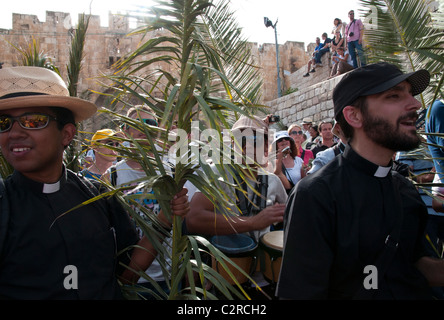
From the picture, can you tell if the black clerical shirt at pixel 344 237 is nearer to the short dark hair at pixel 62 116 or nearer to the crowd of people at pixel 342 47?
the short dark hair at pixel 62 116

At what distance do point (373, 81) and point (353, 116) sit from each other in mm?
195

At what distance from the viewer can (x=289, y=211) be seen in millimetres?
1568

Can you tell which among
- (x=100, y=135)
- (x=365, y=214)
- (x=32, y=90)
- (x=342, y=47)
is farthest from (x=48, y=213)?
(x=342, y=47)

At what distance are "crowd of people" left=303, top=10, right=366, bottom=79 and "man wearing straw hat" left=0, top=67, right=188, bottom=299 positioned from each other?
16.3 feet

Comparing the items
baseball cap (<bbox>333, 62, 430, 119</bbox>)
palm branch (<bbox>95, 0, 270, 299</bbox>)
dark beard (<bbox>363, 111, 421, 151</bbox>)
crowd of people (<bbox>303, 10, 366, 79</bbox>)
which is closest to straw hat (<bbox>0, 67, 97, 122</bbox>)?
A: palm branch (<bbox>95, 0, 270, 299</bbox>)

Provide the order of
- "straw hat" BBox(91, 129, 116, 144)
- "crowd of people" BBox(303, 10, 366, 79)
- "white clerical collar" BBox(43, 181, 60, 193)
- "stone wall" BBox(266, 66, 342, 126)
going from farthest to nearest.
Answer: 1. "stone wall" BBox(266, 66, 342, 126)
2. "crowd of people" BBox(303, 10, 366, 79)
3. "white clerical collar" BBox(43, 181, 60, 193)
4. "straw hat" BBox(91, 129, 116, 144)

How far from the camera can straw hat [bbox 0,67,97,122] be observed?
4.93 ft

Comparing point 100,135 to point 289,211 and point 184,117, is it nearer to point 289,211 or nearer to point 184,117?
point 184,117

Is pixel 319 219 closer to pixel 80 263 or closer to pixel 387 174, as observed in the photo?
pixel 387 174

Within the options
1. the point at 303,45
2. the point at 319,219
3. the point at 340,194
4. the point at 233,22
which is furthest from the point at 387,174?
the point at 303,45

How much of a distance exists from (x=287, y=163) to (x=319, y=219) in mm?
3066

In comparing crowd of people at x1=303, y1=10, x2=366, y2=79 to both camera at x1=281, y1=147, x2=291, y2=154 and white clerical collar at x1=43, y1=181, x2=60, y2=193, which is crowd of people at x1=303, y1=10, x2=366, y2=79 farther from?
white clerical collar at x1=43, y1=181, x2=60, y2=193

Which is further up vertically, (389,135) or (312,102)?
(312,102)

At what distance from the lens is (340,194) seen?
1.49m
